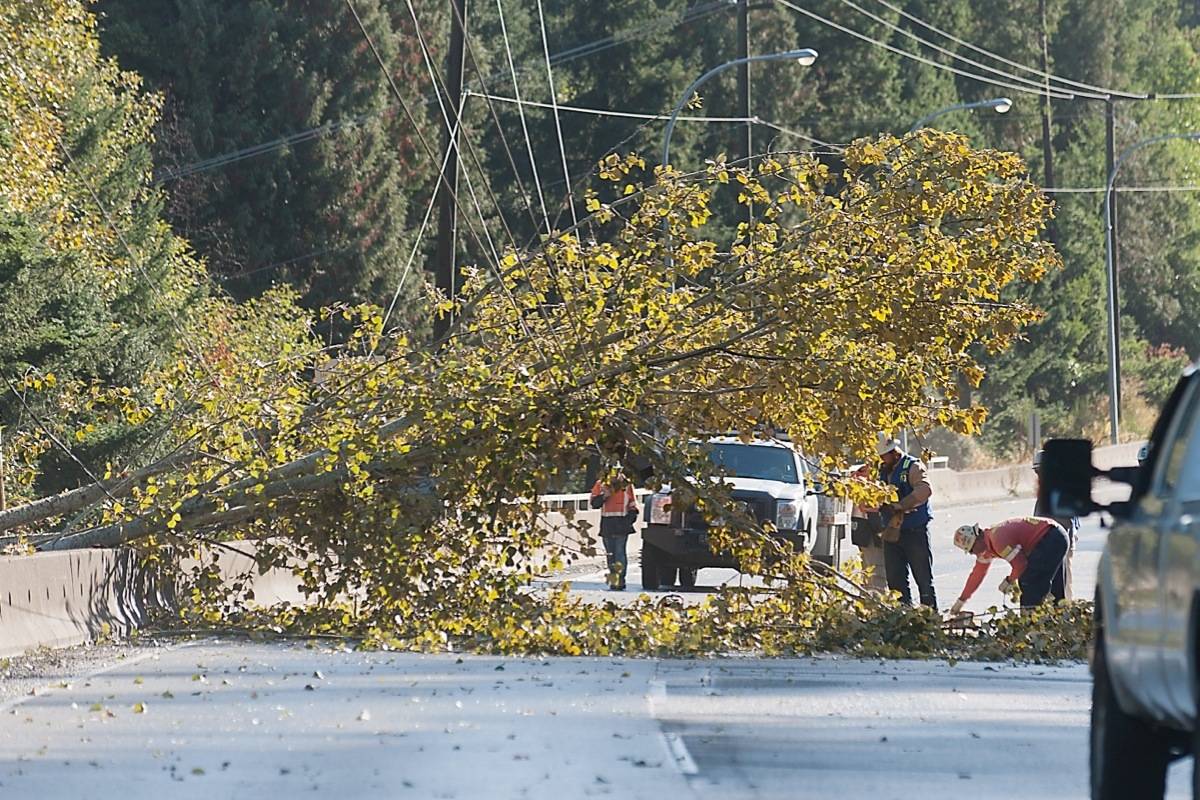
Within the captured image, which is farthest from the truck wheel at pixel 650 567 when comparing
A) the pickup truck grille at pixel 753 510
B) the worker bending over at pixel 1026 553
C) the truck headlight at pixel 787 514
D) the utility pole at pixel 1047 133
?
the utility pole at pixel 1047 133

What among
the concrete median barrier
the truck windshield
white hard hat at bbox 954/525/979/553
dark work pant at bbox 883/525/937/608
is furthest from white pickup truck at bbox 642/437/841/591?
white hard hat at bbox 954/525/979/553

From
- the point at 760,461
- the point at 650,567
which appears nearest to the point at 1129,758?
the point at 650,567

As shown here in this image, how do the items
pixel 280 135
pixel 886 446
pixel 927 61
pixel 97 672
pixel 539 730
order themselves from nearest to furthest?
1. pixel 539 730
2. pixel 97 672
3. pixel 886 446
4. pixel 280 135
5. pixel 927 61

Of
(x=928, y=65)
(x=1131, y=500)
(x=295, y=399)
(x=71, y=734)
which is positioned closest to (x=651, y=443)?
(x=295, y=399)

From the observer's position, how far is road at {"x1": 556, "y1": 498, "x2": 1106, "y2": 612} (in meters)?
23.5

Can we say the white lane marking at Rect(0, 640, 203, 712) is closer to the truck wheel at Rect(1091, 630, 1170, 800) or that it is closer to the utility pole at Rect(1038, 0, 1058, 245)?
the truck wheel at Rect(1091, 630, 1170, 800)

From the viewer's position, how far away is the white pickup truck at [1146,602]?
6504 millimetres

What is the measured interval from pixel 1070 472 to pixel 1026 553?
9.95 m

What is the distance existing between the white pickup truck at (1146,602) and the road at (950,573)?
11601 millimetres

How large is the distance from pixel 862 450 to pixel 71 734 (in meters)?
8.91

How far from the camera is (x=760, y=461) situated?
1017 inches

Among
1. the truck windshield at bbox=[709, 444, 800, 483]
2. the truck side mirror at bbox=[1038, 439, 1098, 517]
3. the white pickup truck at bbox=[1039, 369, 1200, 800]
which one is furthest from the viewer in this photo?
the truck windshield at bbox=[709, 444, 800, 483]

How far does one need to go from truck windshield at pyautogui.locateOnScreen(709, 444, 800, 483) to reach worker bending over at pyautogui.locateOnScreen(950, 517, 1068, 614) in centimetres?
851

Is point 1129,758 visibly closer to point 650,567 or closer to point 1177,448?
point 1177,448
